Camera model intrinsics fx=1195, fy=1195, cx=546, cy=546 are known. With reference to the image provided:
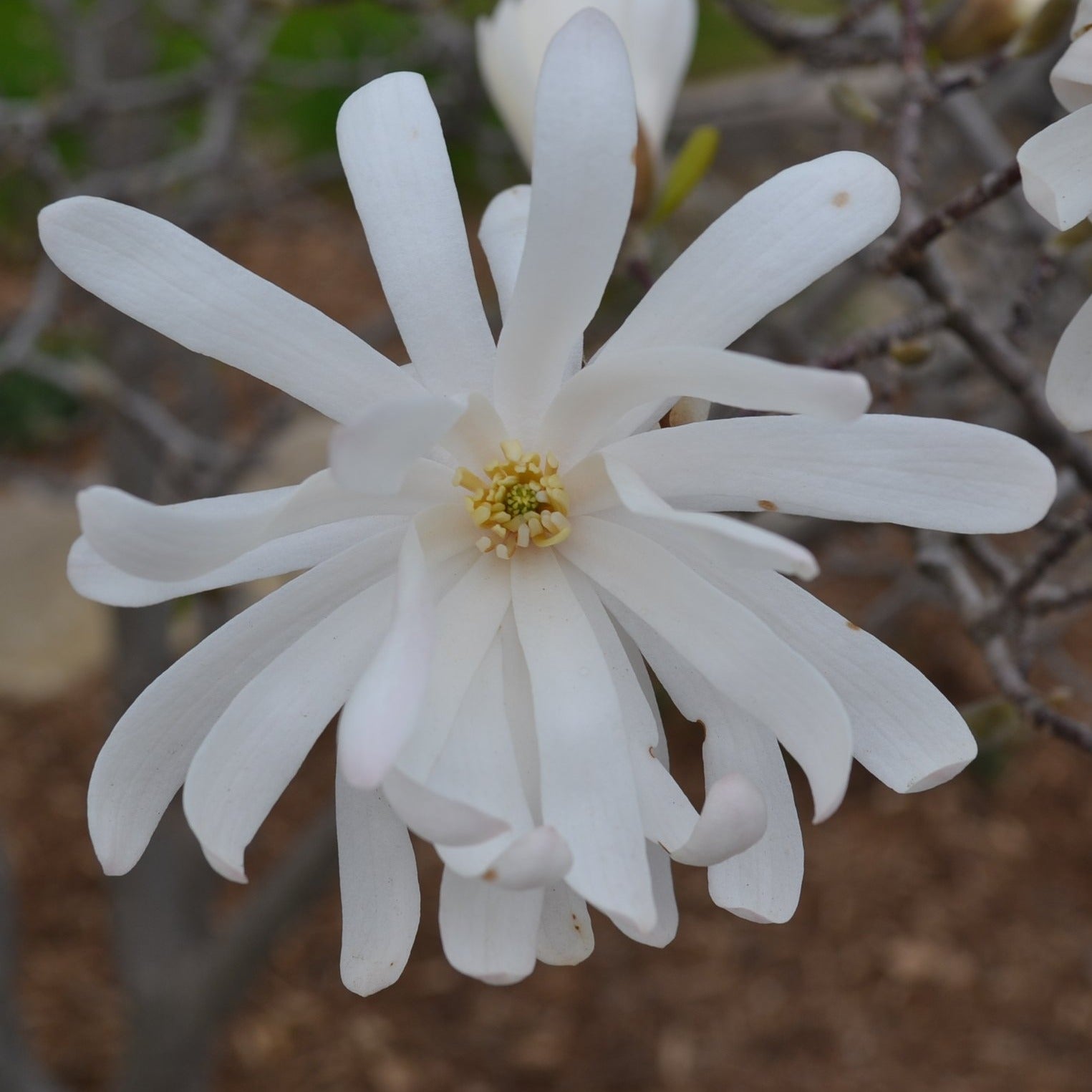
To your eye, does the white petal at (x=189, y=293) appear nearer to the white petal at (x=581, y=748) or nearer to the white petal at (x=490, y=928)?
the white petal at (x=581, y=748)

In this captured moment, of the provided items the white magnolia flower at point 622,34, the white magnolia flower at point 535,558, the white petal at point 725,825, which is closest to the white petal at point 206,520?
the white magnolia flower at point 535,558

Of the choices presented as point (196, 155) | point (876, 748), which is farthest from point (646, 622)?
point (196, 155)

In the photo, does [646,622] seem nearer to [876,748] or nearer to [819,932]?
[876,748]

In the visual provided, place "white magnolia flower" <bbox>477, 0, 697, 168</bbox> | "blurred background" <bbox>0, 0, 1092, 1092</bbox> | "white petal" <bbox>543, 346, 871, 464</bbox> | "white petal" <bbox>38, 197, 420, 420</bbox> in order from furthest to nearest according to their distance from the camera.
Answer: "blurred background" <bbox>0, 0, 1092, 1092</bbox>
"white magnolia flower" <bbox>477, 0, 697, 168</bbox>
"white petal" <bbox>38, 197, 420, 420</bbox>
"white petal" <bbox>543, 346, 871, 464</bbox>

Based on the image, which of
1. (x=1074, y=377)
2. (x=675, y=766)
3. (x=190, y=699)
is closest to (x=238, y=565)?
(x=190, y=699)

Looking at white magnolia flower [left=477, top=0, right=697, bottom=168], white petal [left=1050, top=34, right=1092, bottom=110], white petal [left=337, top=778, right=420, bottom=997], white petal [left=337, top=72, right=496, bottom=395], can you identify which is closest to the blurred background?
white magnolia flower [left=477, top=0, right=697, bottom=168]

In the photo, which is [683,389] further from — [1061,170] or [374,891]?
[374,891]

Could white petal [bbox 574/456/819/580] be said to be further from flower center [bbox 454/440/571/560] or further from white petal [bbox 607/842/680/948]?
white petal [bbox 607/842/680/948]
